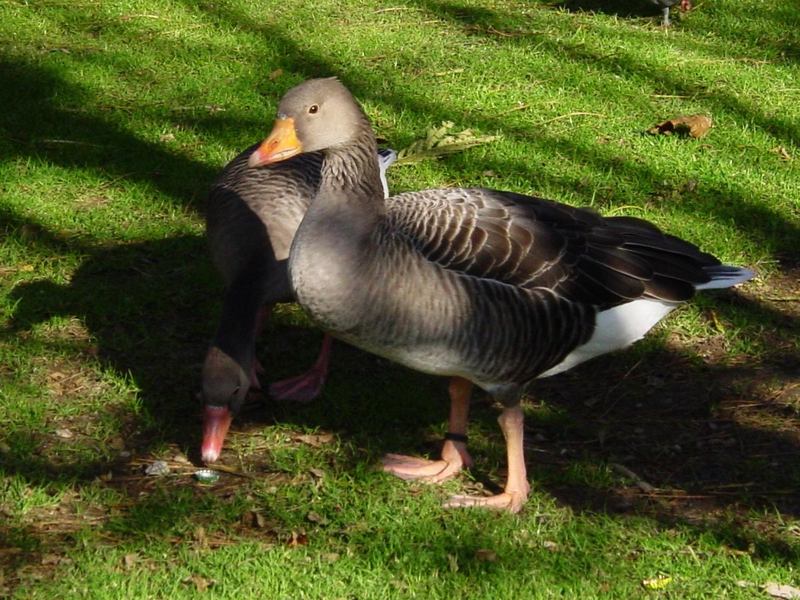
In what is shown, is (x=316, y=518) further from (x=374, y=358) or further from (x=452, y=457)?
(x=374, y=358)

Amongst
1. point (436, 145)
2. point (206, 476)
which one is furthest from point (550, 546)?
point (436, 145)

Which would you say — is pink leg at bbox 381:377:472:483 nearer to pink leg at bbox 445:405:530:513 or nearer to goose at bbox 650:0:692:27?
pink leg at bbox 445:405:530:513

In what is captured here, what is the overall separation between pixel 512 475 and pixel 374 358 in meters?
1.29

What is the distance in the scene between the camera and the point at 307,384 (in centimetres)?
526

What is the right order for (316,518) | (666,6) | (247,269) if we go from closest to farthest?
(316,518)
(247,269)
(666,6)

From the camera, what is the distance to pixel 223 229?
520cm

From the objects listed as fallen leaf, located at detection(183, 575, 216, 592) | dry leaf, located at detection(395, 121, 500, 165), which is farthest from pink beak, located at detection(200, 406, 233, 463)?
dry leaf, located at detection(395, 121, 500, 165)

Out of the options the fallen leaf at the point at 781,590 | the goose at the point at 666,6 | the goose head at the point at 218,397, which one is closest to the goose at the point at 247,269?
the goose head at the point at 218,397

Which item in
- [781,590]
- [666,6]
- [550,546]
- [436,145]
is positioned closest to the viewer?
[781,590]

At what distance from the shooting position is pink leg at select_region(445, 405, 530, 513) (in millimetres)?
4457

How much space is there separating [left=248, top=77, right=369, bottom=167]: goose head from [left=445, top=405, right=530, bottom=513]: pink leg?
121cm

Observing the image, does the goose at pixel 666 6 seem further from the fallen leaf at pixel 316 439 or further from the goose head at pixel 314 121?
the fallen leaf at pixel 316 439

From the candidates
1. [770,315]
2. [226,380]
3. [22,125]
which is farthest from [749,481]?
[22,125]

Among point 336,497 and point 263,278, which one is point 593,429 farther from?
point 263,278
